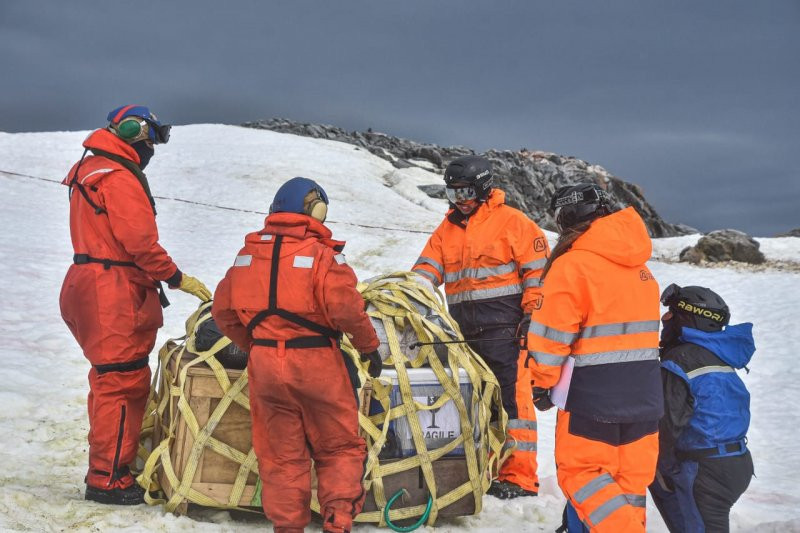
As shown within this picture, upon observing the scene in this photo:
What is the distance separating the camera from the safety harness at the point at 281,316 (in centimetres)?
379

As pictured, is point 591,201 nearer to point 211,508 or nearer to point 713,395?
point 713,395

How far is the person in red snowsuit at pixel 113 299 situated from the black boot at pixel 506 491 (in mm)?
2515

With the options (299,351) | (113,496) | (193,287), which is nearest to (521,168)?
(193,287)

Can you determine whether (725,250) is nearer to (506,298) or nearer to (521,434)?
(506,298)

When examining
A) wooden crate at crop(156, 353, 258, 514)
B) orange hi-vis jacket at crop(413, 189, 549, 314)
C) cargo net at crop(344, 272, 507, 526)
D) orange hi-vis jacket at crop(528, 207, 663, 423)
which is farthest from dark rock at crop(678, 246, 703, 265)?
wooden crate at crop(156, 353, 258, 514)

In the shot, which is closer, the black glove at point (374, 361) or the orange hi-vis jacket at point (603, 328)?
the orange hi-vis jacket at point (603, 328)

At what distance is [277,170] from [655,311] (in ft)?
76.3

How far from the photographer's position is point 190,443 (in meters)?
4.54

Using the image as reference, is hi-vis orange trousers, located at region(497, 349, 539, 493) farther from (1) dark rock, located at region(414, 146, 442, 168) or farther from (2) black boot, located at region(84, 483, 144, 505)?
(1) dark rock, located at region(414, 146, 442, 168)

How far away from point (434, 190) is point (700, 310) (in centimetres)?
2421

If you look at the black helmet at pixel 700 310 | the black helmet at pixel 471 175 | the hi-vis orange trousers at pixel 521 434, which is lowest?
the hi-vis orange trousers at pixel 521 434

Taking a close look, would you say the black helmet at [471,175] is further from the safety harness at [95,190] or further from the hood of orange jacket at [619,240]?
the safety harness at [95,190]

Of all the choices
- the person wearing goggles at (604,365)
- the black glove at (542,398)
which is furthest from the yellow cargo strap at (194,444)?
the person wearing goggles at (604,365)

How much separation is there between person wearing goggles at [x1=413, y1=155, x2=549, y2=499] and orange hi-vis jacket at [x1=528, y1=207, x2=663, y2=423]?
1757mm
